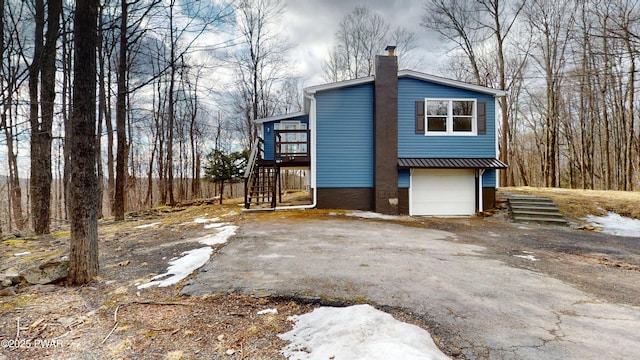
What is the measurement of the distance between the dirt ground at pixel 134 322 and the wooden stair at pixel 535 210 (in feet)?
28.7

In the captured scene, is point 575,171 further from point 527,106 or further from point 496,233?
point 496,233

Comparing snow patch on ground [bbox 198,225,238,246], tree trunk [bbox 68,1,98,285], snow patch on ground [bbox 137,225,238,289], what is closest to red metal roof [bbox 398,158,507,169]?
snow patch on ground [bbox 198,225,238,246]

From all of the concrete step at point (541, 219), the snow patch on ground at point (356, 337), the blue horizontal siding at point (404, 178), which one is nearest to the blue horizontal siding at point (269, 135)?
the blue horizontal siding at point (404, 178)

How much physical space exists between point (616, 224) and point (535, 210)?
1.88 metres

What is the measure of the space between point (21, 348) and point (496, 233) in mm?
8582

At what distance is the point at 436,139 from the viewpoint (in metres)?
9.96

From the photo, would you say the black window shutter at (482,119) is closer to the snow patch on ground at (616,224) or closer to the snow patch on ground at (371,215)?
the snow patch on ground at (616,224)

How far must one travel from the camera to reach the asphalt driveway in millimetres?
2266

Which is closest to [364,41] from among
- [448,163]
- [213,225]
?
[448,163]

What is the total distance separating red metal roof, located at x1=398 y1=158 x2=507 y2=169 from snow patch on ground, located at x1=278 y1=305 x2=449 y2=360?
7704 mm

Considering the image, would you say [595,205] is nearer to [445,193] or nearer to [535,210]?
[535,210]

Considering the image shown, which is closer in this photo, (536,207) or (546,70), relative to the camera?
(536,207)

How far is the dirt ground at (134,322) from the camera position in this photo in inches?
86.4

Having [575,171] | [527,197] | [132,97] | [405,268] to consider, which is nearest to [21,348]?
[405,268]
